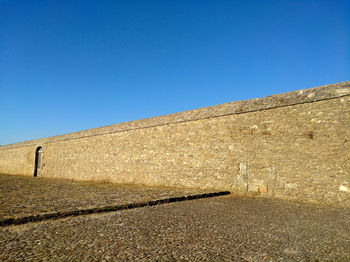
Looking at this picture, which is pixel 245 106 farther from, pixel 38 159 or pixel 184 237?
pixel 38 159

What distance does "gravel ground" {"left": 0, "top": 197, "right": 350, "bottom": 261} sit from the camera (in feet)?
8.54

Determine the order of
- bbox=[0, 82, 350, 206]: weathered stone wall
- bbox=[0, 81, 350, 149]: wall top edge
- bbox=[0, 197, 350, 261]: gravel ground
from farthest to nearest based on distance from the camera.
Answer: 1. bbox=[0, 81, 350, 149]: wall top edge
2. bbox=[0, 82, 350, 206]: weathered stone wall
3. bbox=[0, 197, 350, 261]: gravel ground

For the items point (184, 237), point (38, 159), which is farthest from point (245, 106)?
point (38, 159)

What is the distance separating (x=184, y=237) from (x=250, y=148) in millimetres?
4757

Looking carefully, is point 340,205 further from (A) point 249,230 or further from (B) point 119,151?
(B) point 119,151

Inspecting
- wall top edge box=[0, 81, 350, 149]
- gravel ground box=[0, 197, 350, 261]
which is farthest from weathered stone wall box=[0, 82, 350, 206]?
gravel ground box=[0, 197, 350, 261]

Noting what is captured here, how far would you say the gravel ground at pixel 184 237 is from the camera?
2.60 metres

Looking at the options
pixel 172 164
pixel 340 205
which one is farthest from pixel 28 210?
pixel 340 205

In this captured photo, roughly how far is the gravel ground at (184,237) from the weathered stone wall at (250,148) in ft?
4.99

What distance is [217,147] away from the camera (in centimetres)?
812

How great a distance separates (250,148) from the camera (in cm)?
734

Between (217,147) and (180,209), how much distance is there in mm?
3503

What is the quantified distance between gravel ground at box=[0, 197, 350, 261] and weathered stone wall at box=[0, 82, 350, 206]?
152 cm

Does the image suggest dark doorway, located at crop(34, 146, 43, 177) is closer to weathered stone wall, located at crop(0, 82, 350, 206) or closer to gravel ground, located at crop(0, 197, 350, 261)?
weathered stone wall, located at crop(0, 82, 350, 206)
